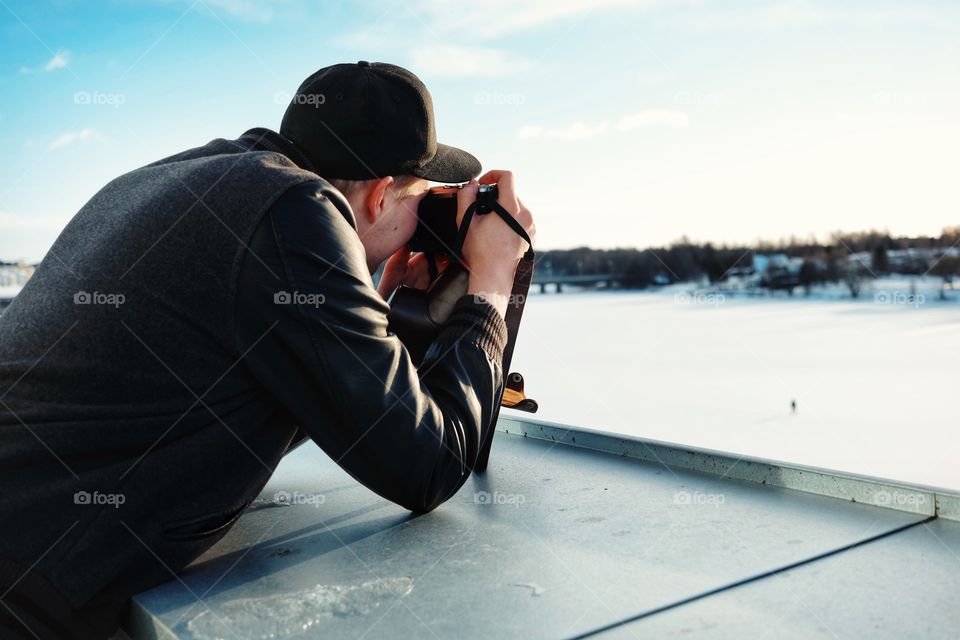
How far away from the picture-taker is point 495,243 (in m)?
1.04

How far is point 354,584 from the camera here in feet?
2.51

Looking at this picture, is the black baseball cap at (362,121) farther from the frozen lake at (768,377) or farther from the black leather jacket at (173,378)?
the frozen lake at (768,377)

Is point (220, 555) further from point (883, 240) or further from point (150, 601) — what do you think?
point (883, 240)

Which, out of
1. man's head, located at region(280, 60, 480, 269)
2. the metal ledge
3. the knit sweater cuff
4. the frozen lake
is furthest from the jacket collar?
the frozen lake

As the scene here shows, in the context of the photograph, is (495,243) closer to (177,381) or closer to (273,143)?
(273,143)

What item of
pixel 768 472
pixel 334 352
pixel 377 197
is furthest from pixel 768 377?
pixel 334 352

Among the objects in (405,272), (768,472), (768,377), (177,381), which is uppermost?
(405,272)

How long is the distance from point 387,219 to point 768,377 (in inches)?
392

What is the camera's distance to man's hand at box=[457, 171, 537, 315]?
39.8 inches

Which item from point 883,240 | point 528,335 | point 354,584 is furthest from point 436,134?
point 528,335

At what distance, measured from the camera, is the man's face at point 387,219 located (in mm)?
1044

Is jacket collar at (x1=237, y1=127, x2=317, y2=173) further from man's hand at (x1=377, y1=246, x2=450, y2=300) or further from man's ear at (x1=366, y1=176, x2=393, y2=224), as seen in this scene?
man's hand at (x1=377, y1=246, x2=450, y2=300)

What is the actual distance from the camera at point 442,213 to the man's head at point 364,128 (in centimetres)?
5

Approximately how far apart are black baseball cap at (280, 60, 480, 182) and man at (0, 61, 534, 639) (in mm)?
161
